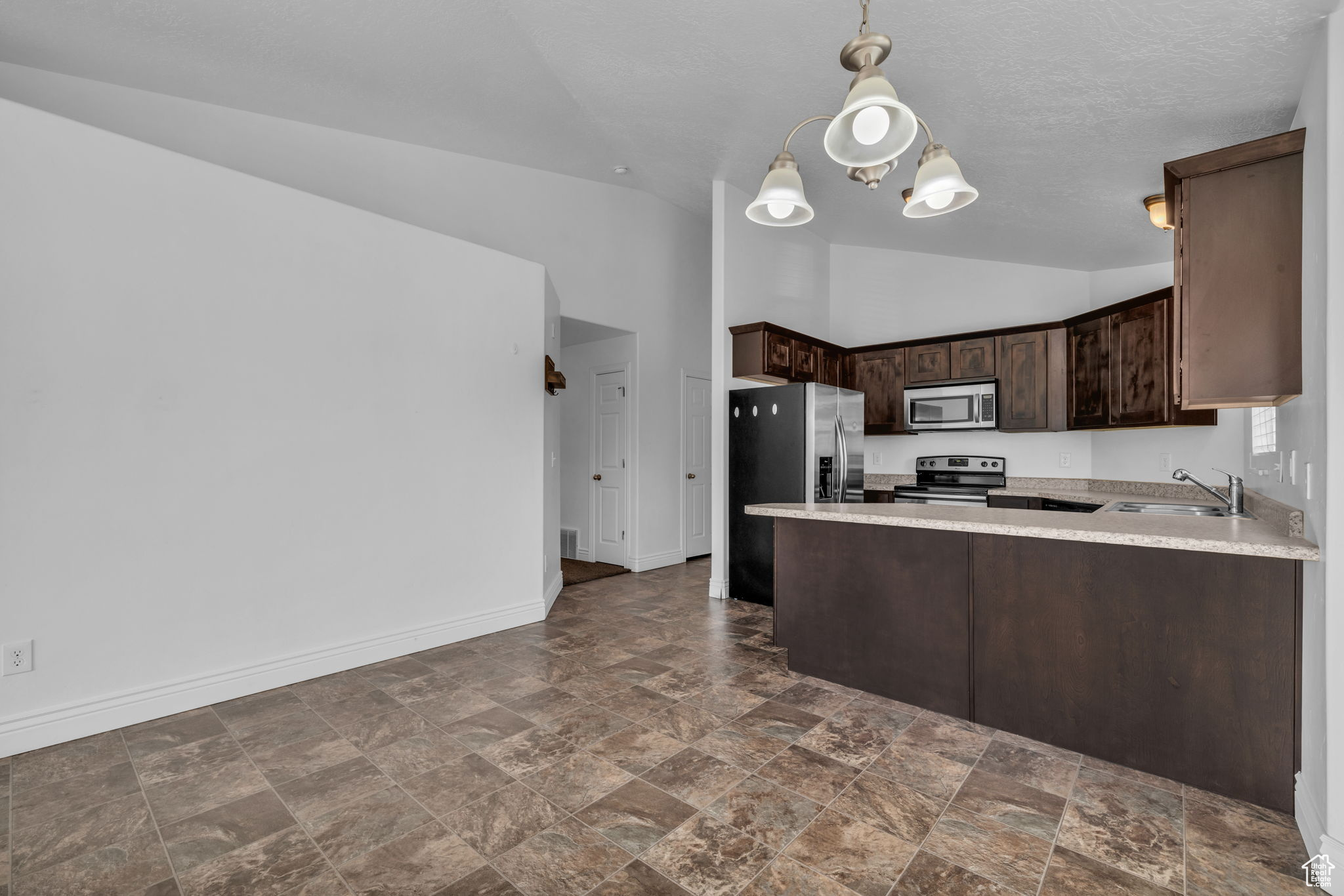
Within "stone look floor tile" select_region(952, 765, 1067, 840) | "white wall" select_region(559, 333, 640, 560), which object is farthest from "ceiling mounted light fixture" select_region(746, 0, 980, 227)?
"white wall" select_region(559, 333, 640, 560)

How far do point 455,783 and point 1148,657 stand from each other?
8.09 feet

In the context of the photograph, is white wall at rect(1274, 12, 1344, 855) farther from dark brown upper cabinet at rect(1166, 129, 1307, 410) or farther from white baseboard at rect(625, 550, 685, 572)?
white baseboard at rect(625, 550, 685, 572)

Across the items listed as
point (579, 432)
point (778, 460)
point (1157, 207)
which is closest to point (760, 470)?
point (778, 460)

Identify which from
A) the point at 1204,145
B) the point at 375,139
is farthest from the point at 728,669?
the point at 375,139

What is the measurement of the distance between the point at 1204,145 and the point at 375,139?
497cm

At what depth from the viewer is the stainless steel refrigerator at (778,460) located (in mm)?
4488

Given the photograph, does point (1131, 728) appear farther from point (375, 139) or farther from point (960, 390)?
point (375, 139)

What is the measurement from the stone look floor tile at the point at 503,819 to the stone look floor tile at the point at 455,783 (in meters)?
0.05

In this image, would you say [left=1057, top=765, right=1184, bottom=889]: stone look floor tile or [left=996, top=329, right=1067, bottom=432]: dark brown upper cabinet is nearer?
[left=1057, top=765, right=1184, bottom=889]: stone look floor tile

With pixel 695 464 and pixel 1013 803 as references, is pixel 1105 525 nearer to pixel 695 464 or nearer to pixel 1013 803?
pixel 1013 803

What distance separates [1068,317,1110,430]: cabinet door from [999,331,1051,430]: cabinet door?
17cm

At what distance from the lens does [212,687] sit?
9.12 feet

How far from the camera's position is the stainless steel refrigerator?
4.49m

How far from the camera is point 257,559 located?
9.64 ft
